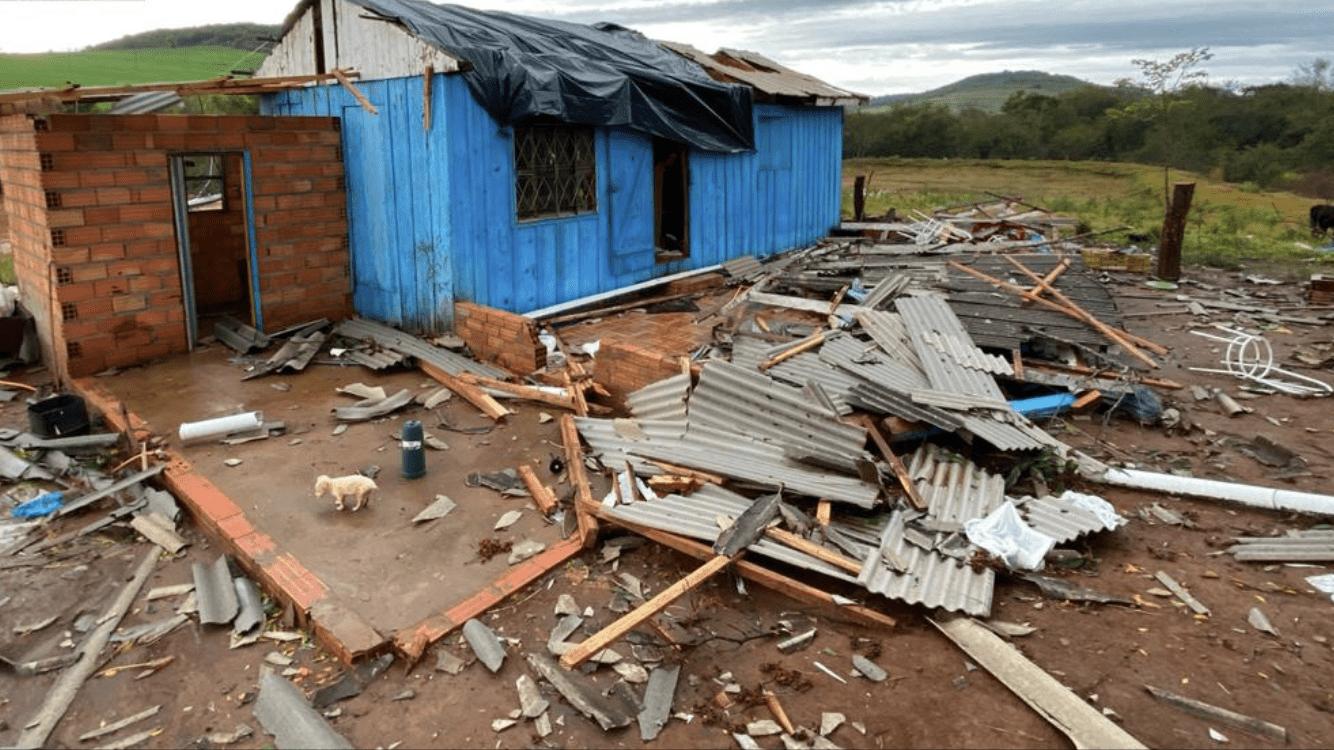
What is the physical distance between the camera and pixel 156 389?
8.02 meters

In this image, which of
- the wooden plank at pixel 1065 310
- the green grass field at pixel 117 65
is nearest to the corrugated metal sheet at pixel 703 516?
the wooden plank at pixel 1065 310

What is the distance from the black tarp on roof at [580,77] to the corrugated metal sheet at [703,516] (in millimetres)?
5403

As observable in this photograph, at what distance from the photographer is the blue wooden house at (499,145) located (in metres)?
8.99

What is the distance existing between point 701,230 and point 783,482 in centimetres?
812

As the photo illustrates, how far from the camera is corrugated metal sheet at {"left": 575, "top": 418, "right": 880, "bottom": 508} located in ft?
18.0

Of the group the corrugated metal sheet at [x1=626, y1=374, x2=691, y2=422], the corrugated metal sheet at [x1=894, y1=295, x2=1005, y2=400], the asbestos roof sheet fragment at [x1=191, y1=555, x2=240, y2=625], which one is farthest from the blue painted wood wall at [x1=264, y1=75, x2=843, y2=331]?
the asbestos roof sheet fragment at [x1=191, y1=555, x2=240, y2=625]

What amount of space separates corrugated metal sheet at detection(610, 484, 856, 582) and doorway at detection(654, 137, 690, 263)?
7362mm

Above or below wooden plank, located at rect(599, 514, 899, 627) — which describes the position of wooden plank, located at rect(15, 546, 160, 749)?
below

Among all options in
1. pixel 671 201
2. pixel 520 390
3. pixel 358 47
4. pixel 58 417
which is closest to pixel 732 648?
pixel 520 390

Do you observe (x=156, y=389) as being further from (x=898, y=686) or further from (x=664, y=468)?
(x=898, y=686)

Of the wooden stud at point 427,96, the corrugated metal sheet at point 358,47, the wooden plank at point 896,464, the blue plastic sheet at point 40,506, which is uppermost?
the corrugated metal sheet at point 358,47

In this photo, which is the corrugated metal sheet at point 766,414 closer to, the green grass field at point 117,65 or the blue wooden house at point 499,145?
the blue wooden house at point 499,145

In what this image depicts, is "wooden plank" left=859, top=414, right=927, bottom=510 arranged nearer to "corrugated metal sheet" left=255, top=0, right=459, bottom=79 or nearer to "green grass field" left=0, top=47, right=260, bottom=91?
"corrugated metal sheet" left=255, top=0, right=459, bottom=79

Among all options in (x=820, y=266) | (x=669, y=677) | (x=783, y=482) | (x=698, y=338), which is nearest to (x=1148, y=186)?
(x=820, y=266)
